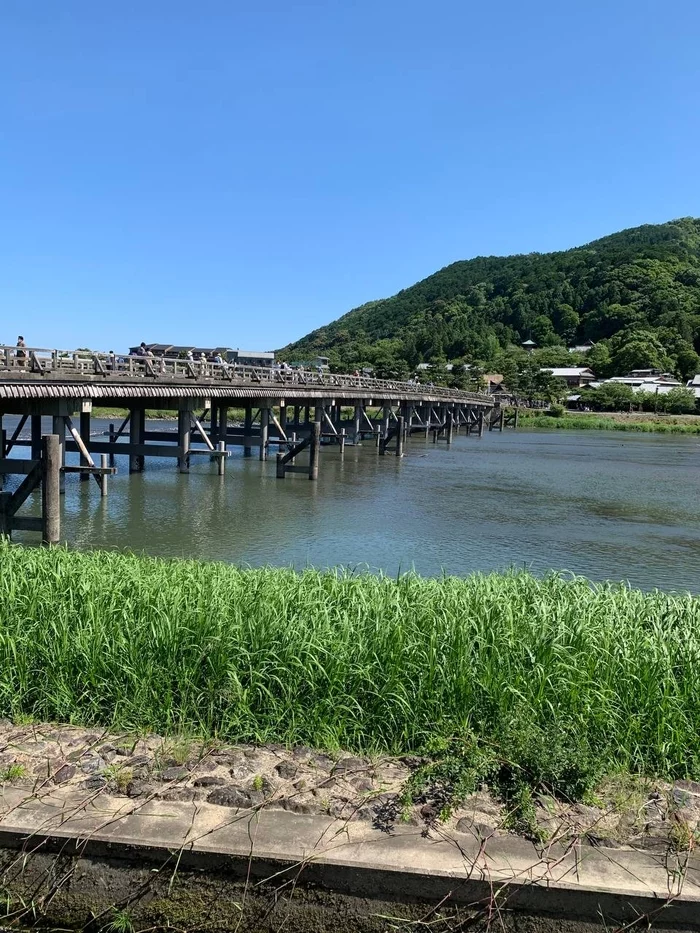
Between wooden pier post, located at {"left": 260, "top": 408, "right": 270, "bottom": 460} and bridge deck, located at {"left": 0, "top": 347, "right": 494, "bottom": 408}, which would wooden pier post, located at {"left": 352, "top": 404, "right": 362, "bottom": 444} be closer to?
bridge deck, located at {"left": 0, "top": 347, "right": 494, "bottom": 408}

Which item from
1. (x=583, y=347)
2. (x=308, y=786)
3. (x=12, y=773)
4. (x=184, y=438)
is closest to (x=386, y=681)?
(x=308, y=786)

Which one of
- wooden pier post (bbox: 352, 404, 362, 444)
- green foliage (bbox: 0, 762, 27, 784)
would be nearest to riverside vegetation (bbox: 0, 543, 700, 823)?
green foliage (bbox: 0, 762, 27, 784)

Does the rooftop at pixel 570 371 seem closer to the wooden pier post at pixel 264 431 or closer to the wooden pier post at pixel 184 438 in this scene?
the wooden pier post at pixel 264 431

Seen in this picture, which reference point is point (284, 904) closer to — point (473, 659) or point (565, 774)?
point (565, 774)

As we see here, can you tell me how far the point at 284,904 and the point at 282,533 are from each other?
40.9ft

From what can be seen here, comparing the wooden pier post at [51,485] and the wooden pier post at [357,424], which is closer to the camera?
the wooden pier post at [51,485]

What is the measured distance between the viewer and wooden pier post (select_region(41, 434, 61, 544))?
39.2ft

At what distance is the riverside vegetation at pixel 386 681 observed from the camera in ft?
13.7

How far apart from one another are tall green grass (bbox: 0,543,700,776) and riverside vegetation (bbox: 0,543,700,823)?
0.01 m

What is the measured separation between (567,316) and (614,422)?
8302cm

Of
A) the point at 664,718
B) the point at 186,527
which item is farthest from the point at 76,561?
the point at 186,527

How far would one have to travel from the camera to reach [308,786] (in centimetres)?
384

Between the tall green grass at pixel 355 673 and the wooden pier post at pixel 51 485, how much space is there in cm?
653

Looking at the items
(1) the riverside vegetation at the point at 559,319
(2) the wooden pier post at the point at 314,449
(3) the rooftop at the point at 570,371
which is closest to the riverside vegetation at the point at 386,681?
(2) the wooden pier post at the point at 314,449
